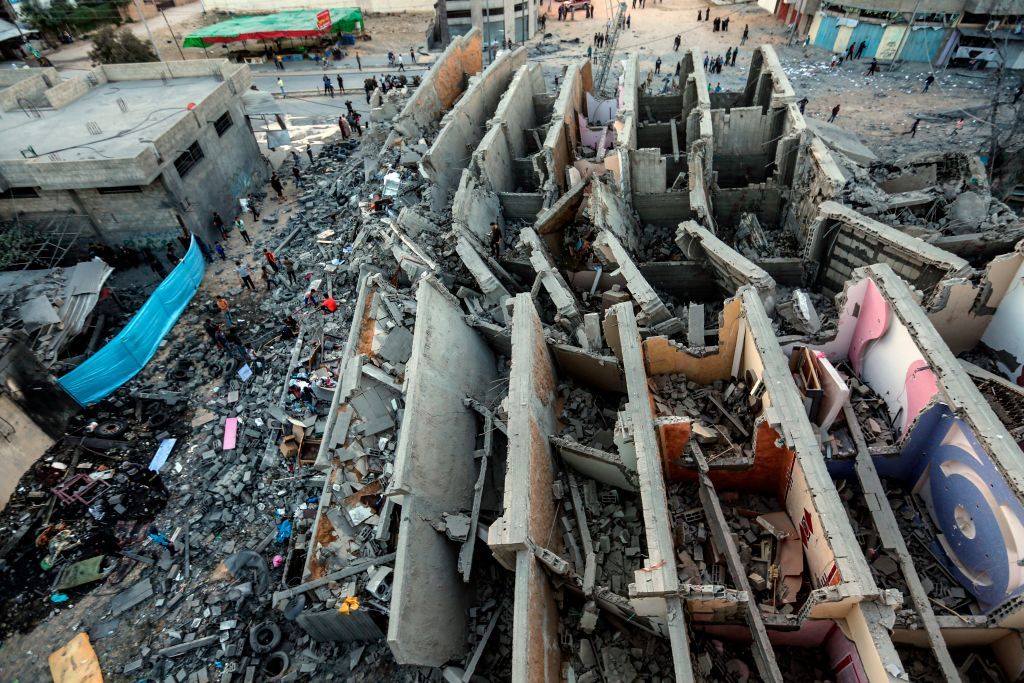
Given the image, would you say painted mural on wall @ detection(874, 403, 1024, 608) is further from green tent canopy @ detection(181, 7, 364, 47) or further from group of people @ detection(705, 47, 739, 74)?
green tent canopy @ detection(181, 7, 364, 47)

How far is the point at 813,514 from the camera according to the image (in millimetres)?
6523

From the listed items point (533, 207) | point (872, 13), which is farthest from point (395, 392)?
point (872, 13)

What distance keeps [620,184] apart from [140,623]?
13484mm

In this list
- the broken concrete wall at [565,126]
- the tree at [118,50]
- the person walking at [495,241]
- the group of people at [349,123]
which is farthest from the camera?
the tree at [118,50]

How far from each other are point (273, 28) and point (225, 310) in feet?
85.5

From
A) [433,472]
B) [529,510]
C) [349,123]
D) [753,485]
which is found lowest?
[349,123]

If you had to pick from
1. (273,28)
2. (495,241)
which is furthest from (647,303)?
(273,28)

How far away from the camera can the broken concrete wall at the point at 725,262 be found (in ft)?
31.8

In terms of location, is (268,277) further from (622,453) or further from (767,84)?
(767,84)

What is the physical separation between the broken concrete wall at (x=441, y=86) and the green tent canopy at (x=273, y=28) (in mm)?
14807

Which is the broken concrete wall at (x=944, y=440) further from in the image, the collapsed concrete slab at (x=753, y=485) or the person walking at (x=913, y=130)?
the person walking at (x=913, y=130)

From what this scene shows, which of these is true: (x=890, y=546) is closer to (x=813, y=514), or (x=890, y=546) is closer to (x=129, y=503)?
(x=813, y=514)

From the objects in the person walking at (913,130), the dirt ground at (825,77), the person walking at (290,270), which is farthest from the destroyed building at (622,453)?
the dirt ground at (825,77)

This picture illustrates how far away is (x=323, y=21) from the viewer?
109ft
